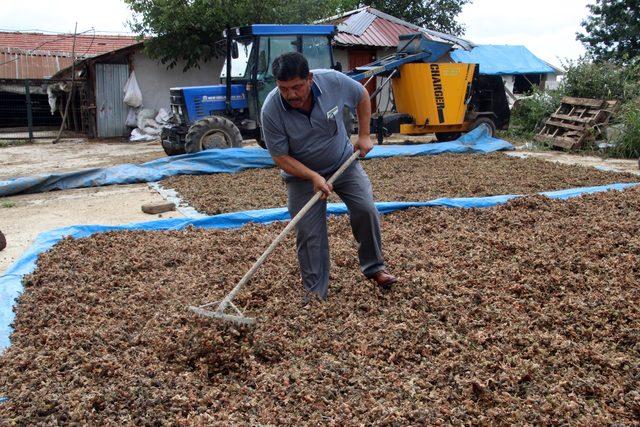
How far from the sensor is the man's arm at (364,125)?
3410 millimetres

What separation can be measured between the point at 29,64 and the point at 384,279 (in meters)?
18.4

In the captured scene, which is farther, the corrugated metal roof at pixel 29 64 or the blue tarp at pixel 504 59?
the blue tarp at pixel 504 59

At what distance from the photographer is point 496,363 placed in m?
2.58

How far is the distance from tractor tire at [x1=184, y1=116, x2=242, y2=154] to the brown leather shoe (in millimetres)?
6098

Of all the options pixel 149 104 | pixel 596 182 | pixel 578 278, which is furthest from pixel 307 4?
pixel 578 278

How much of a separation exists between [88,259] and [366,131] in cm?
222

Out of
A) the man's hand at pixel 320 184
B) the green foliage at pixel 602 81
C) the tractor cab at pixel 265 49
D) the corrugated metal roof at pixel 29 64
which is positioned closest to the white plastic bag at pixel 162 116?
the corrugated metal roof at pixel 29 64

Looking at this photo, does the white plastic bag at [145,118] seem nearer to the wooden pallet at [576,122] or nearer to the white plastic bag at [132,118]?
the white plastic bag at [132,118]

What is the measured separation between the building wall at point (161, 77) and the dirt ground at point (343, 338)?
11.9 m

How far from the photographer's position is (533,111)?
500 inches

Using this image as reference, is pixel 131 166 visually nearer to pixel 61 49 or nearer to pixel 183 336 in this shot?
pixel 183 336

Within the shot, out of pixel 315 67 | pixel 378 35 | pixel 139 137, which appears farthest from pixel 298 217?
pixel 378 35

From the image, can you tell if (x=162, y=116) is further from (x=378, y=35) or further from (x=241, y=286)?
(x=241, y=286)

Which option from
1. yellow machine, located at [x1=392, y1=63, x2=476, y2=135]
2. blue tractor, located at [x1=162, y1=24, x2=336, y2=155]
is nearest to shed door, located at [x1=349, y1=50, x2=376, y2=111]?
yellow machine, located at [x1=392, y1=63, x2=476, y2=135]
